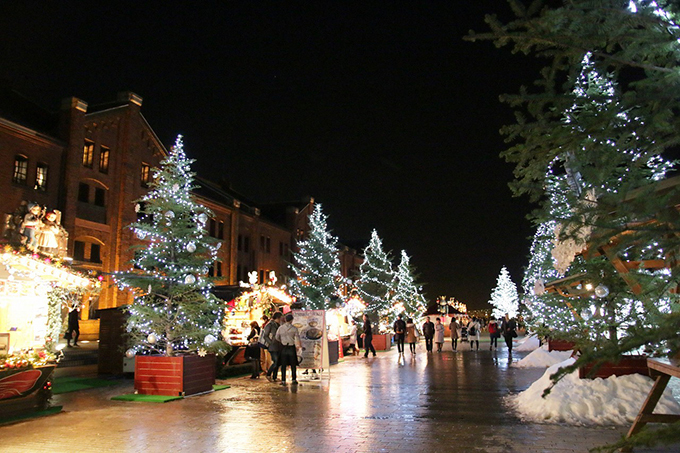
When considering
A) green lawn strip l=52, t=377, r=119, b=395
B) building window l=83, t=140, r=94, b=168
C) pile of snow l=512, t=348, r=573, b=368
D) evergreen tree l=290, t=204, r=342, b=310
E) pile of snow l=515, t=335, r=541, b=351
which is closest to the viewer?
Result: green lawn strip l=52, t=377, r=119, b=395

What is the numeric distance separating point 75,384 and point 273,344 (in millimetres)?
5384

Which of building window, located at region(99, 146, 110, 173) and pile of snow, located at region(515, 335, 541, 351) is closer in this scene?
pile of snow, located at region(515, 335, 541, 351)

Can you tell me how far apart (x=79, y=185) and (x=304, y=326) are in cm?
1833

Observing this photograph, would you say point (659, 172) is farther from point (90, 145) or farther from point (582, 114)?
point (90, 145)

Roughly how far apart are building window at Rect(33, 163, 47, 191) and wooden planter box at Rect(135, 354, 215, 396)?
1719cm

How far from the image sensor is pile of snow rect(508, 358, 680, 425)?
813cm

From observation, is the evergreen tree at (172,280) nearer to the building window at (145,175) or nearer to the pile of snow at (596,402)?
the pile of snow at (596,402)

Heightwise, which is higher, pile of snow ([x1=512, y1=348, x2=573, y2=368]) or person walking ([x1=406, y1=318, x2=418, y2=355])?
person walking ([x1=406, y1=318, x2=418, y2=355])

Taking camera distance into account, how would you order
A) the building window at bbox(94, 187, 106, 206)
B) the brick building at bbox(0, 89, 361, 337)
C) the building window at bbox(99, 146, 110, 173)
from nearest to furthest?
the brick building at bbox(0, 89, 361, 337) < the building window at bbox(94, 187, 106, 206) < the building window at bbox(99, 146, 110, 173)

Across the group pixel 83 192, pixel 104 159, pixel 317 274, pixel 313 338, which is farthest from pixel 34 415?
pixel 317 274

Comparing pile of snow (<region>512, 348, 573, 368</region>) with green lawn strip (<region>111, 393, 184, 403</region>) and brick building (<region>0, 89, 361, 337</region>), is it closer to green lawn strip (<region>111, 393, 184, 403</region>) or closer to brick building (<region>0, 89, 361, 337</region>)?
green lawn strip (<region>111, 393, 184, 403</region>)

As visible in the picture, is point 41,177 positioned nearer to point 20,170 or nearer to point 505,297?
point 20,170

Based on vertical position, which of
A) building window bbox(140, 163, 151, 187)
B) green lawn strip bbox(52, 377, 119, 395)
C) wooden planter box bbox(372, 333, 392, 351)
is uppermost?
building window bbox(140, 163, 151, 187)

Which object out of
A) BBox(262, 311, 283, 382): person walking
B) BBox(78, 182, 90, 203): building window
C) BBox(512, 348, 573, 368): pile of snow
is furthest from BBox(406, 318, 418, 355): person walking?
BBox(78, 182, 90, 203): building window
